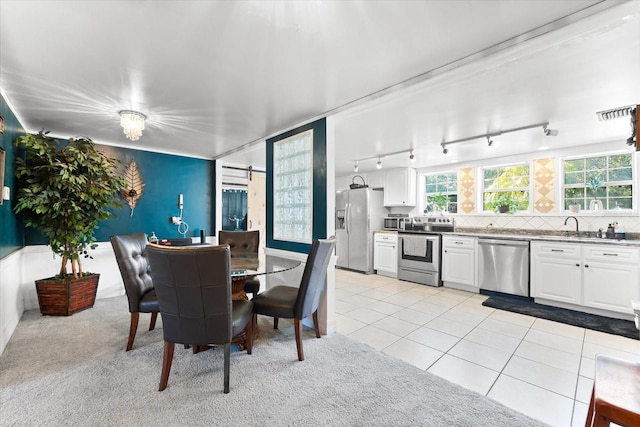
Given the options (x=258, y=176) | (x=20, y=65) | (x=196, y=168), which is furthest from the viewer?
(x=258, y=176)

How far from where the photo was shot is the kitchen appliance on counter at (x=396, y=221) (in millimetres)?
5742

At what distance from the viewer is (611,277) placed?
3.24m

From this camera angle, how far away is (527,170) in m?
4.61

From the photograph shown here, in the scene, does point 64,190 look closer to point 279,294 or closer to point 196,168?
point 196,168

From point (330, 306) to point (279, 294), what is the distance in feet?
2.12

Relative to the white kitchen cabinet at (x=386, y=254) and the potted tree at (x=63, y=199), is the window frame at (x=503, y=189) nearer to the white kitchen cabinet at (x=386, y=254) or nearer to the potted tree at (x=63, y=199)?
the white kitchen cabinet at (x=386, y=254)

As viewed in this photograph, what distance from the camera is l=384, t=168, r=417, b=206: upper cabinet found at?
5.73 meters

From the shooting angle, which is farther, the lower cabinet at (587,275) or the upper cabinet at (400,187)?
the upper cabinet at (400,187)

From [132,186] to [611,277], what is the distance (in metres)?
6.39

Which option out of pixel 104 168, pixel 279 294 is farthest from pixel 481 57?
pixel 104 168

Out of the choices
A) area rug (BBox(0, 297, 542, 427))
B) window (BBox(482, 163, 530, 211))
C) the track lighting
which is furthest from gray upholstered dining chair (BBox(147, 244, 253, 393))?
window (BBox(482, 163, 530, 211))

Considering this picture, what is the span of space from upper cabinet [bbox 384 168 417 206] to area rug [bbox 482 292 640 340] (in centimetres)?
233

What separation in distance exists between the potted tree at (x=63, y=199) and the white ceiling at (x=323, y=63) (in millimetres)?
394

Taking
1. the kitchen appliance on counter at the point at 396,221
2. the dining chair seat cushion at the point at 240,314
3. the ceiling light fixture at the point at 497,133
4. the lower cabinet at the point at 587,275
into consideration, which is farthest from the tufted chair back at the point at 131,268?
the lower cabinet at the point at 587,275
